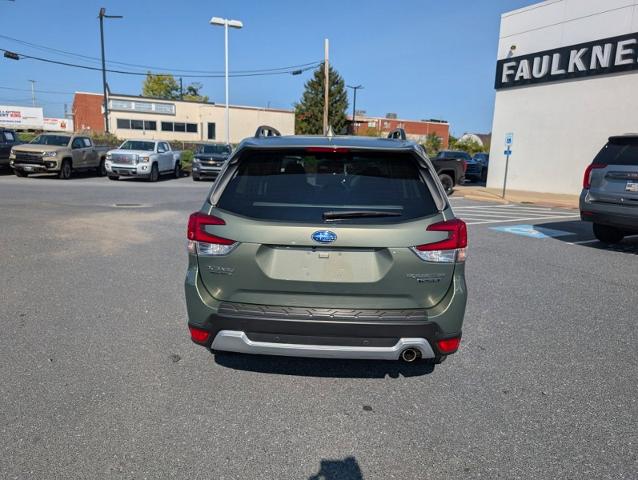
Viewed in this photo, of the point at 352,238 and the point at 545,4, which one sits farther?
the point at 545,4

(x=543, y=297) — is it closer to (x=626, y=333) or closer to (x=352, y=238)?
(x=626, y=333)

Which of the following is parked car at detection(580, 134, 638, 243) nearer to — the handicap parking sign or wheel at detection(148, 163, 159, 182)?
the handicap parking sign

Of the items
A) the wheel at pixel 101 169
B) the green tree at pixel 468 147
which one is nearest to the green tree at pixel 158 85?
the green tree at pixel 468 147

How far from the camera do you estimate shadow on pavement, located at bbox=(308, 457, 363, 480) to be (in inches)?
98.4

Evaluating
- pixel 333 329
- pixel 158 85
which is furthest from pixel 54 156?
pixel 158 85

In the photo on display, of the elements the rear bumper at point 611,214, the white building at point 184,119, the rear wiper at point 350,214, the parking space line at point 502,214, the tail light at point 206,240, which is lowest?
the parking space line at point 502,214

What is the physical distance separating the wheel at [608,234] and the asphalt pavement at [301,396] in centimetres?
370

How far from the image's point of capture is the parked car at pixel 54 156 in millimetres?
19547

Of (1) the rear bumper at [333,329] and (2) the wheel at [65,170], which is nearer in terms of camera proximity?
(1) the rear bumper at [333,329]

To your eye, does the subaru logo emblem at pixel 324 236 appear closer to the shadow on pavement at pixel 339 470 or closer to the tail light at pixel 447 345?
the tail light at pixel 447 345

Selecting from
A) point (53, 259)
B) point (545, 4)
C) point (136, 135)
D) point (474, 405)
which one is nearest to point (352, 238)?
point (474, 405)

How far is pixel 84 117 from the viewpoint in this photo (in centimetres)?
6062

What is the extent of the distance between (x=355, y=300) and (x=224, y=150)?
2292cm

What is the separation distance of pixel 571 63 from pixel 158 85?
76348mm
